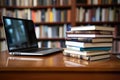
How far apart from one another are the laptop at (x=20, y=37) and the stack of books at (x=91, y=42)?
8.7 inches

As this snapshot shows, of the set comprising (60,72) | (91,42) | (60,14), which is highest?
(60,14)

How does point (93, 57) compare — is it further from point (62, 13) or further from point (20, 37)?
point (62, 13)

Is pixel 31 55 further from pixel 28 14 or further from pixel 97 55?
pixel 28 14

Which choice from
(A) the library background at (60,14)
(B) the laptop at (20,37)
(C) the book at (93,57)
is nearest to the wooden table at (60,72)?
(C) the book at (93,57)

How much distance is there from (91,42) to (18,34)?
53 centimetres

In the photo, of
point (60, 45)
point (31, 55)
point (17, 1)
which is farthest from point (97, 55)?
point (17, 1)

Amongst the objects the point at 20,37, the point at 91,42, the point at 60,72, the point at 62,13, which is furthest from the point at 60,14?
the point at 60,72

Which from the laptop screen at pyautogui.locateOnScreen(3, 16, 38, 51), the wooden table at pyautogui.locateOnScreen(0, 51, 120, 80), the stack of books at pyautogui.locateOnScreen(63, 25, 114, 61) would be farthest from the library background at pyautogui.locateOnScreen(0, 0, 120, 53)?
the wooden table at pyautogui.locateOnScreen(0, 51, 120, 80)

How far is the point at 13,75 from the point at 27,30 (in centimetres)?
63

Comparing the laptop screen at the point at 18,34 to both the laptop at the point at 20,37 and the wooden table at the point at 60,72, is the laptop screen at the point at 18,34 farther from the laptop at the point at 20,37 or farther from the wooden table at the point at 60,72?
the wooden table at the point at 60,72

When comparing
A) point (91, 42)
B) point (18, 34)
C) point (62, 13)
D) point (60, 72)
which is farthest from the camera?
Answer: point (62, 13)

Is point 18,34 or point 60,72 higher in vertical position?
point 18,34

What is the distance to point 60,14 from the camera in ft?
8.59

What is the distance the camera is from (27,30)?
1.30m
